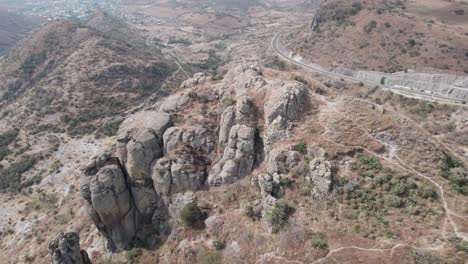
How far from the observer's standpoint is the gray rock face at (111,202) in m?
48.3

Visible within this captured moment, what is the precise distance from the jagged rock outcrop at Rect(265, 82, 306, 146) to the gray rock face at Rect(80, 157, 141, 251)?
23137 millimetres

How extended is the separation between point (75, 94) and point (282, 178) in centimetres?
14200

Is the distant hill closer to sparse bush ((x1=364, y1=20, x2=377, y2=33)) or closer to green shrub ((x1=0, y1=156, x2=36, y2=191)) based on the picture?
green shrub ((x1=0, y1=156, x2=36, y2=191))

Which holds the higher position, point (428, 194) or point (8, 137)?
point (428, 194)

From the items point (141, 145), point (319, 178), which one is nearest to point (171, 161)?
point (141, 145)

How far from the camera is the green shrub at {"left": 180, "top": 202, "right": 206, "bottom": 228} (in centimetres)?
4541

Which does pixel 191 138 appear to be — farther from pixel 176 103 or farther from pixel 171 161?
pixel 176 103

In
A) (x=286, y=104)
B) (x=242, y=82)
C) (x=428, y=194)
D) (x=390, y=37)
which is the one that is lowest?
(x=390, y=37)

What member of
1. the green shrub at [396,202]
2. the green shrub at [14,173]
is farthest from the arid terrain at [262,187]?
the green shrub at [14,173]

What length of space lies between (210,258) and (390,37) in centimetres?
14879

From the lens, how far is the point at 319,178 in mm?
42344

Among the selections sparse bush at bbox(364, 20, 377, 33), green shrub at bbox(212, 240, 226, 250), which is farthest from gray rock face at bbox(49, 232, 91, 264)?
sparse bush at bbox(364, 20, 377, 33)

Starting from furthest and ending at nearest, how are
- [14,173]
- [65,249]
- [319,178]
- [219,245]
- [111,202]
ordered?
1. [14,173]
2. [111,202]
3. [65,249]
4. [319,178]
5. [219,245]

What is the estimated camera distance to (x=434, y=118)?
338 ft
